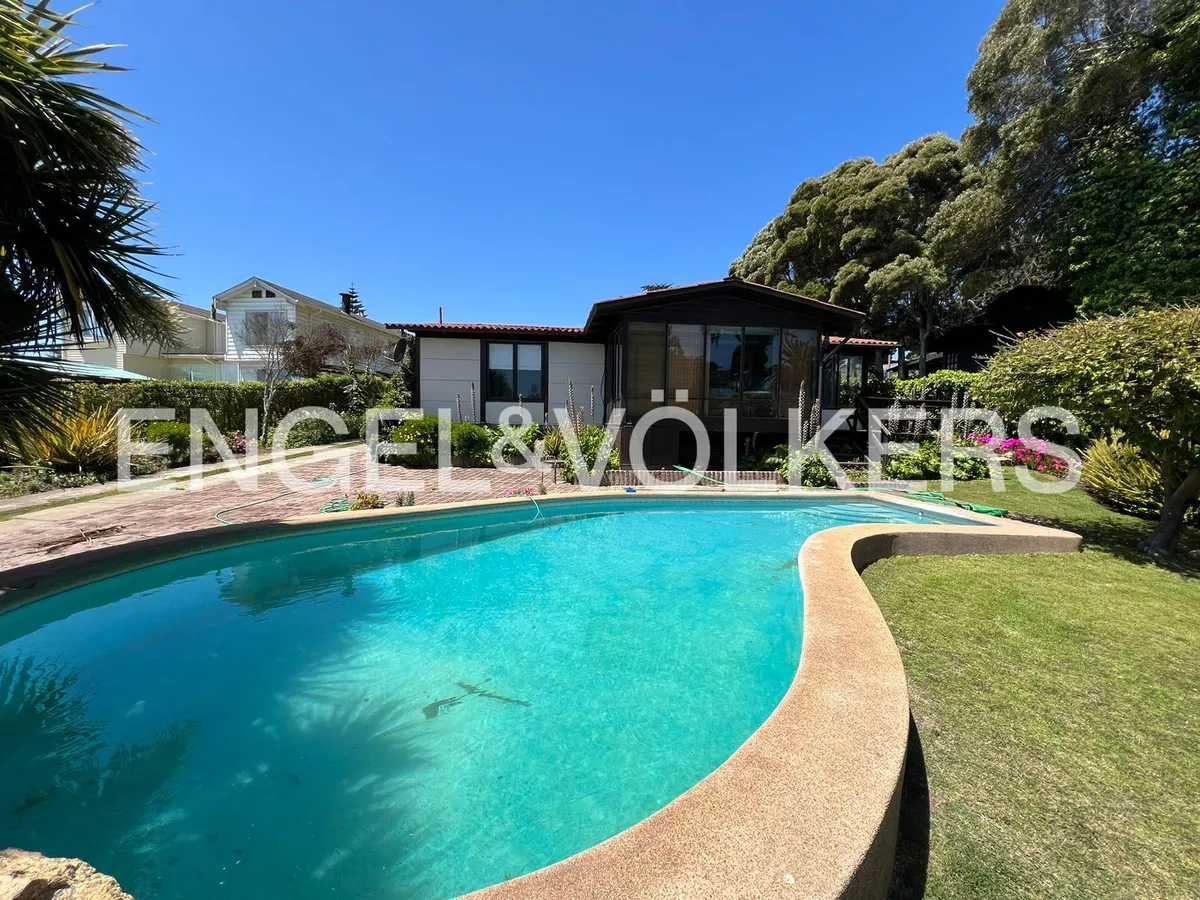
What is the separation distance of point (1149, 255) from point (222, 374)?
37.0 metres

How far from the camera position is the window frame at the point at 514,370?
15758 millimetres

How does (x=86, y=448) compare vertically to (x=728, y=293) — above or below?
below

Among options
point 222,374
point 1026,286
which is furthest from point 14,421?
point 222,374

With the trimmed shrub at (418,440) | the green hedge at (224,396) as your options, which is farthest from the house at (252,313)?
the trimmed shrub at (418,440)

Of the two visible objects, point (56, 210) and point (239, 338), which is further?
point (239, 338)

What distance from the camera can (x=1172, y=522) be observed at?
644 cm

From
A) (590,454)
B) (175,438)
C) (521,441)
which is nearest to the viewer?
(590,454)

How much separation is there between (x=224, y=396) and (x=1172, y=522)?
2293 centimetres

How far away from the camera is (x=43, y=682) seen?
400 centimetres

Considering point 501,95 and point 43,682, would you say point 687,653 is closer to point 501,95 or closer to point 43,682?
point 43,682

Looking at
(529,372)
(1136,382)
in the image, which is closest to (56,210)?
(1136,382)

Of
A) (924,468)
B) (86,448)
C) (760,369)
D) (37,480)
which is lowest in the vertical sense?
(37,480)

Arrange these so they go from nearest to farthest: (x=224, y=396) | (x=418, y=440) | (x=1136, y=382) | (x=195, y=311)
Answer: (x=1136, y=382) < (x=418, y=440) < (x=224, y=396) < (x=195, y=311)

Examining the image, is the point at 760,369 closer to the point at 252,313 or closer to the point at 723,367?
the point at 723,367
